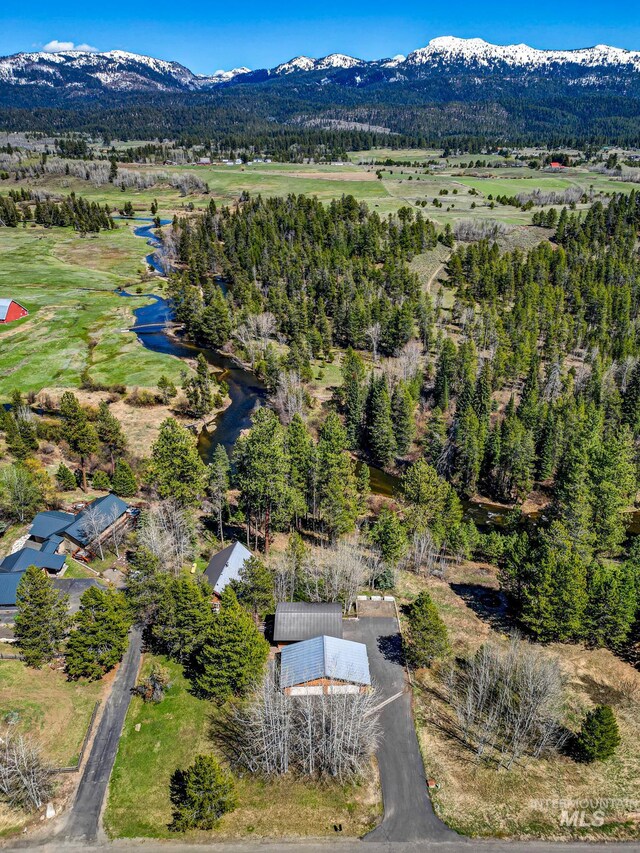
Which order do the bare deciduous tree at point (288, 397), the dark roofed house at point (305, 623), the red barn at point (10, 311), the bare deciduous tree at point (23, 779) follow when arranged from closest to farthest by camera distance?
the bare deciduous tree at point (23, 779)
the dark roofed house at point (305, 623)
the bare deciduous tree at point (288, 397)
the red barn at point (10, 311)

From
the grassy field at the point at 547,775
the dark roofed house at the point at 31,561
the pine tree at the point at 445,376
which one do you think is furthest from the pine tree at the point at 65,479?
the pine tree at the point at 445,376

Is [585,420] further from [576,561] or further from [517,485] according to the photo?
[576,561]

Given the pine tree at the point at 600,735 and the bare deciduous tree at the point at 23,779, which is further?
the pine tree at the point at 600,735

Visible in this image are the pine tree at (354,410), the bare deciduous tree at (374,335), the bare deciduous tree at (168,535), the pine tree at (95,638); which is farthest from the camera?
the bare deciduous tree at (374,335)

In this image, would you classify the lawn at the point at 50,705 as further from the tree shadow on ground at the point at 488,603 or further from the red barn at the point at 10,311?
the red barn at the point at 10,311

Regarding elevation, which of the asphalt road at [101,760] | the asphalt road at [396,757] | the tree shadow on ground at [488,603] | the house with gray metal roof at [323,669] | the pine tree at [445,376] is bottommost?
the tree shadow on ground at [488,603]

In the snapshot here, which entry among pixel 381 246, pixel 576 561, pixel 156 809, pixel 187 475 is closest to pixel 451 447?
pixel 576 561
